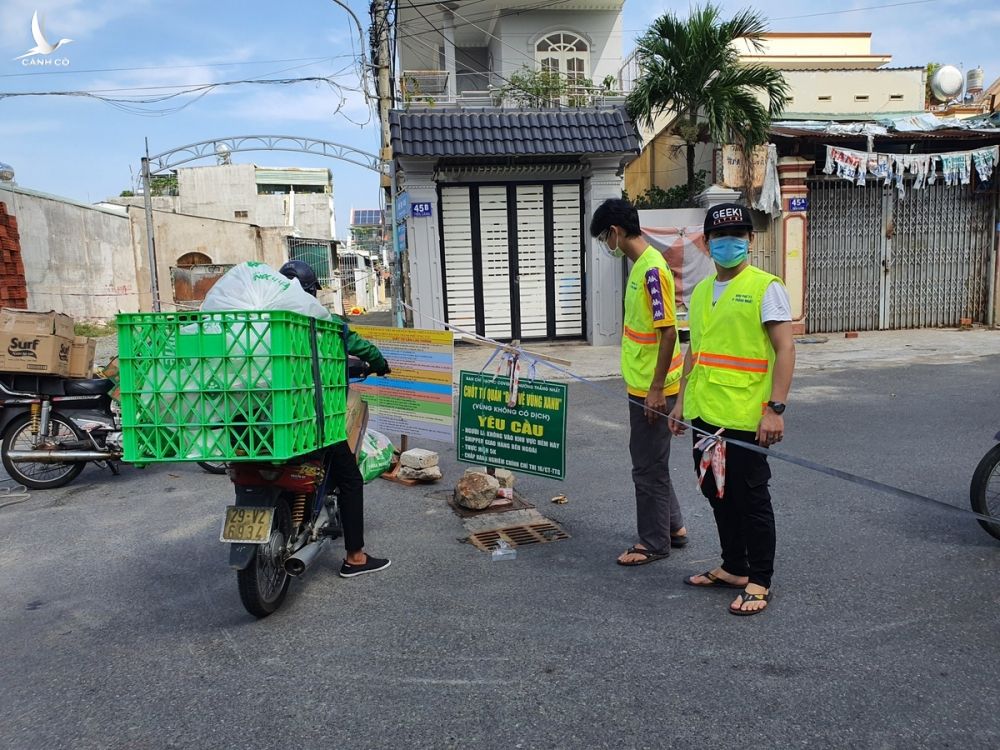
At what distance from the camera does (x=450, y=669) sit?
3068 mm

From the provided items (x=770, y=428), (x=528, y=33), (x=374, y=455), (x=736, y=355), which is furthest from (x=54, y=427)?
(x=528, y=33)

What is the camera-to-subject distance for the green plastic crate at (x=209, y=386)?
123 inches

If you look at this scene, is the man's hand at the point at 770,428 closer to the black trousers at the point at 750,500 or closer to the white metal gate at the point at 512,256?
the black trousers at the point at 750,500

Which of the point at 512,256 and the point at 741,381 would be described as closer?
the point at 741,381

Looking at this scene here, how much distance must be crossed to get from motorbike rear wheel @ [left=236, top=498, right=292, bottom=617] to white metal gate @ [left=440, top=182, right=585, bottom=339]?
1034 cm

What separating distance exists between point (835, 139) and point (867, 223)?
1863mm

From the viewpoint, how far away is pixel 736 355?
344 cm

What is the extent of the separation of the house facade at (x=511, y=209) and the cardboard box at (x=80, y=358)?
683 centimetres

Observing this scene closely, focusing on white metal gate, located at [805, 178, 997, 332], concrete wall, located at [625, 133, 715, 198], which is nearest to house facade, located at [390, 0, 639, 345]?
concrete wall, located at [625, 133, 715, 198]

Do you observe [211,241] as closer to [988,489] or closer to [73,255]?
[73,255]

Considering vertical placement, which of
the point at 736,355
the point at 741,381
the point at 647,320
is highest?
the point at 647,320

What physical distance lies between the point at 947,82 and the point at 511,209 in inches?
530

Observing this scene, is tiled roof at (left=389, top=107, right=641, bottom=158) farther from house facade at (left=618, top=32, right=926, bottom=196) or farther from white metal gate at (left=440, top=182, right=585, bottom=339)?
house facade at (left=618, top=32, right=926, bottom=196)

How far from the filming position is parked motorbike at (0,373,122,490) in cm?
602
